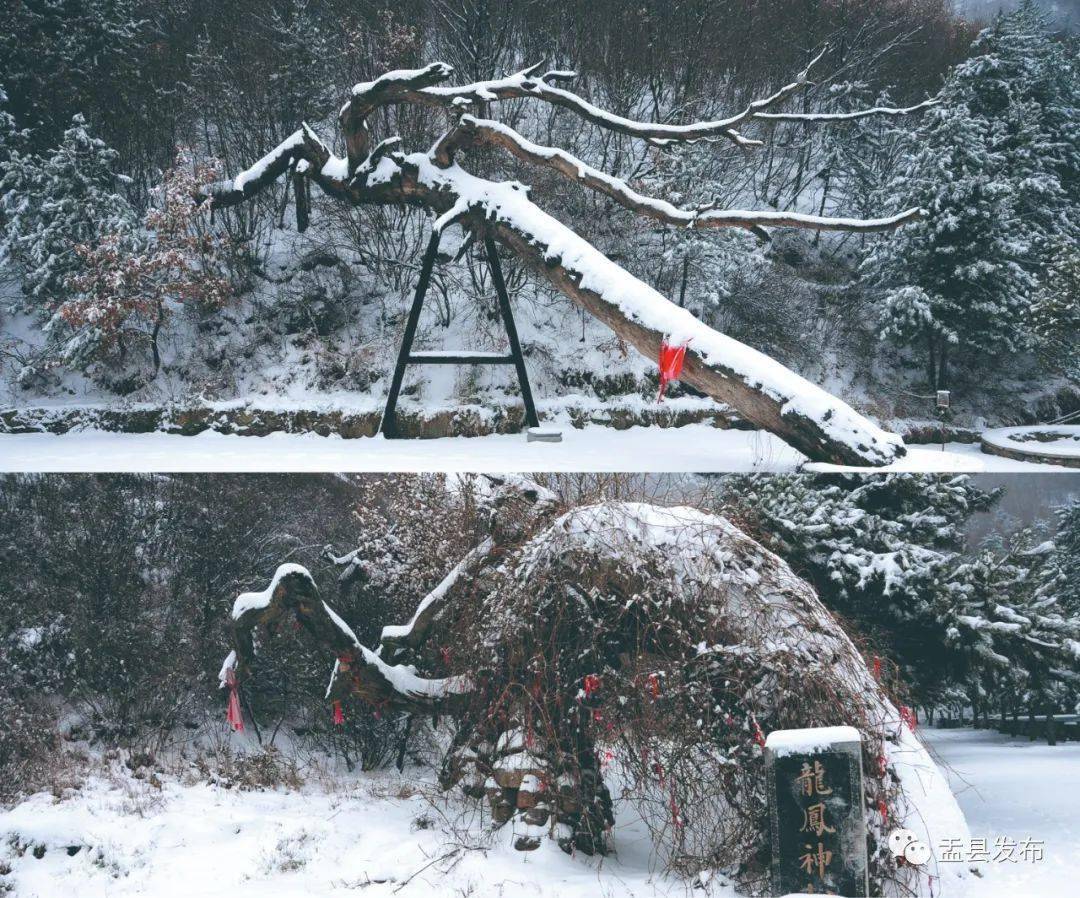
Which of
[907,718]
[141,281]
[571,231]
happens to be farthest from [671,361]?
[141,281]

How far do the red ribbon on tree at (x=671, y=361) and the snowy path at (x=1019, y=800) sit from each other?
7.27 ft

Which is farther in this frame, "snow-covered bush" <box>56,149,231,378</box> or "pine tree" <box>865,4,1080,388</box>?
"pine tree" <box>865,4,1080,388</box>

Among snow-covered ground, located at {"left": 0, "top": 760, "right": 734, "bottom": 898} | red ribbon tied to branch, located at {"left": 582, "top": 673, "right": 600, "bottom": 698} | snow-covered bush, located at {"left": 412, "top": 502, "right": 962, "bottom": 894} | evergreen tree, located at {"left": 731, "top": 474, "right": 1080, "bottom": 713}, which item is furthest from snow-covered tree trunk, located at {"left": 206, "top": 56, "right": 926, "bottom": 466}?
snow-covered ground, located at {"left": 0, "top": 760, "right": 734, "bottom": 898}

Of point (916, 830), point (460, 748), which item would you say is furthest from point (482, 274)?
point (916, 830)

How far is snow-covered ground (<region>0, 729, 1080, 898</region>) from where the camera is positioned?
324 cm

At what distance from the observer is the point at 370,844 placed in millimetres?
3676

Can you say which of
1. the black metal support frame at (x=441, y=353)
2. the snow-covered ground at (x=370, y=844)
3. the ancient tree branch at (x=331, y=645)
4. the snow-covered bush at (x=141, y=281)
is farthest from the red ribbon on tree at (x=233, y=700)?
the snow-covered bush at (x=141, y=281)

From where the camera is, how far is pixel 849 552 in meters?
4.32

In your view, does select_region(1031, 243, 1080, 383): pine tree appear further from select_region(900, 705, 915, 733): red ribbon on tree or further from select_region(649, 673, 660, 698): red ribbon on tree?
select_region(649, 673, 660, 698): red ribbon on tree

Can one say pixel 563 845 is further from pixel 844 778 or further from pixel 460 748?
pixel 844 778

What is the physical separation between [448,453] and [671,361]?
133cm

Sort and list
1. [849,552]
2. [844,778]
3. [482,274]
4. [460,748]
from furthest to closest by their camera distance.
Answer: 1. [482,274]
2. [849,552]
3. [460,748]
4. [844,778]

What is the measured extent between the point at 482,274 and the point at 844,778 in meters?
5.20

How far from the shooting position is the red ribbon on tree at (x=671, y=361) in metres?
3.42
